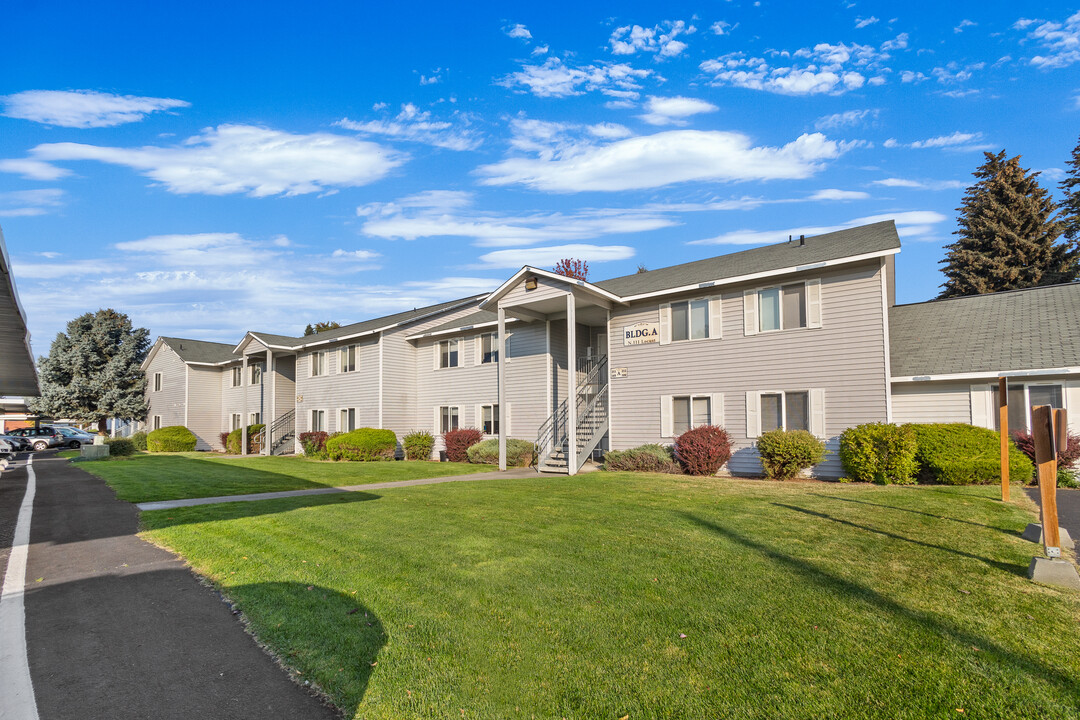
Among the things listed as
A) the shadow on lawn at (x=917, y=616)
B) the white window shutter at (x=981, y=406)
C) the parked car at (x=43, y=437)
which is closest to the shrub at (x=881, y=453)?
the white window shutter at (x=981, y=406)

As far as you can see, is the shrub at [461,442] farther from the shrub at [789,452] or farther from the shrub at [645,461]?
the shrub at [789,452]

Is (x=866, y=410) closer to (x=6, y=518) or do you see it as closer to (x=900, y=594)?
(x=900, y=594)

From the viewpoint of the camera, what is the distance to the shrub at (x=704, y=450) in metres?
16.6

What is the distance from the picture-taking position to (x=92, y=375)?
143 feet

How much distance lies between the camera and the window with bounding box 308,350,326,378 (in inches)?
1227

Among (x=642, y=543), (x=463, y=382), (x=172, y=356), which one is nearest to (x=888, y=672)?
(x=642, y=543)

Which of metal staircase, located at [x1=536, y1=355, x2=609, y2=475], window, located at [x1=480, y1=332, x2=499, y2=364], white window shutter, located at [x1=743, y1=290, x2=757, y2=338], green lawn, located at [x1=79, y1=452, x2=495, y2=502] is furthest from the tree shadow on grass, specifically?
window, located at [x1=480, y1=332, x2=499, y2=364]

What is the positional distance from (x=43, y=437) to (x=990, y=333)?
49333 mm

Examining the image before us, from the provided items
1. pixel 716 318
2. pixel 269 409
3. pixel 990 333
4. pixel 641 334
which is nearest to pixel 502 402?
pixel 641 334

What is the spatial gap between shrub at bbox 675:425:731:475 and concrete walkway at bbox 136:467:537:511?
182 inches

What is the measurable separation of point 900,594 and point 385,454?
23019mm

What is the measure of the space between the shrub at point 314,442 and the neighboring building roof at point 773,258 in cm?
1638

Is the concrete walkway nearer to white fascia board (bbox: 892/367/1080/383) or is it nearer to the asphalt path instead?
the asphalt path

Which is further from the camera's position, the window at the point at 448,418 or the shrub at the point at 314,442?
the shrub at the point at 314,442
